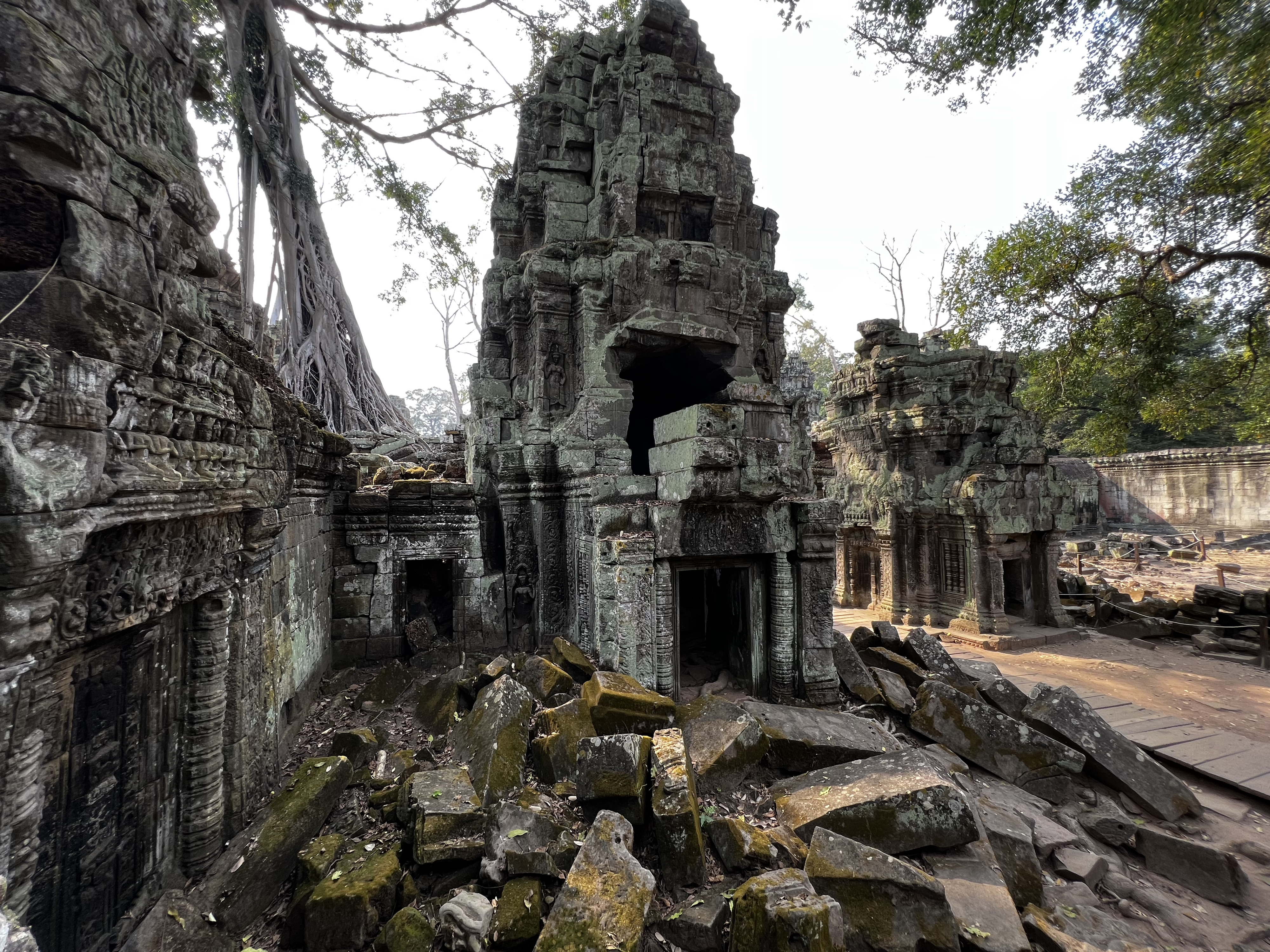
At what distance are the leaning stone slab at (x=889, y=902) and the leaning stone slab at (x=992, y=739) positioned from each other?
2161 mm

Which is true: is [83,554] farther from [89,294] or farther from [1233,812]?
[1233,812]

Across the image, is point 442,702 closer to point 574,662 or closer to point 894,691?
point 574,662

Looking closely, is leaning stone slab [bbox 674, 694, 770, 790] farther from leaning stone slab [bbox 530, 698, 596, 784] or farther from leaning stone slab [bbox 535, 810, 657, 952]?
leaning stone slab [bbox 535, 810, 657, 952]

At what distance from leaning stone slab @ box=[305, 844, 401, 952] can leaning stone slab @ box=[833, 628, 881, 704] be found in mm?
4043

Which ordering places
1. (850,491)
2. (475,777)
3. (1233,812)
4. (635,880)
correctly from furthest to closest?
(850,491) → (1233,812) → (475,777) → (635,880)

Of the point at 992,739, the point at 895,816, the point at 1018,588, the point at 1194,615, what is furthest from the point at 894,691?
the point at 1194,615

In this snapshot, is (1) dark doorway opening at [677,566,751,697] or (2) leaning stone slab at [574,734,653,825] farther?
(1) dark doorway opening at [677,566,751,697]

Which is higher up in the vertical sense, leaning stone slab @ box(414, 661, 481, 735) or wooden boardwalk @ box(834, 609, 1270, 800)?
leaning stone slab @ box(414, 661, 481, 735)

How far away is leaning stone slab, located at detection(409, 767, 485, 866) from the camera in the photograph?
2719 millimetres

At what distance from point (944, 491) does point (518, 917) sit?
10367mm

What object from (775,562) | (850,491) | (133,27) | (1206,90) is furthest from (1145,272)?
(133,27)

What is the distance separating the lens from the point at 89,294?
5.63ft

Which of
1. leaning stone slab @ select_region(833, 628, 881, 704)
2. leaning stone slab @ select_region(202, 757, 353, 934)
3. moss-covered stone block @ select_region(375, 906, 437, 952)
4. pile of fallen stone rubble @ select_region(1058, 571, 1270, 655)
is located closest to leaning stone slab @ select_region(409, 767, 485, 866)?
moss-covered stone block @ select_region(375, 906, 437, 952)

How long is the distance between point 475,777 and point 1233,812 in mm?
5888
